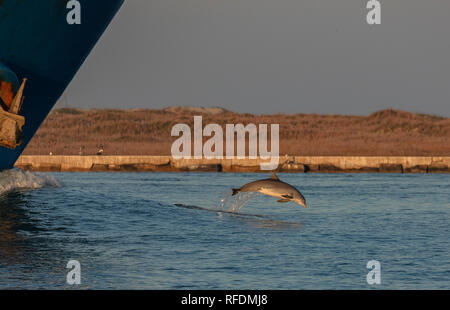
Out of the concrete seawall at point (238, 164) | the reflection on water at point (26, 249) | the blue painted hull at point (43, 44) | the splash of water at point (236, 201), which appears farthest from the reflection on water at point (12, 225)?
the concrete seawall at point (238, 164)

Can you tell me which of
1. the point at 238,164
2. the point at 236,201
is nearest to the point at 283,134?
the point at 238,164

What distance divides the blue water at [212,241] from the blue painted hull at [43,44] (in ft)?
10.3

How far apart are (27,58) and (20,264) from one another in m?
7.83

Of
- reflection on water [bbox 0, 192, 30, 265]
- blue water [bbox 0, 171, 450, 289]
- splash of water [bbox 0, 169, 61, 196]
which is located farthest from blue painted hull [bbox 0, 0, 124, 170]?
blue water [bbox 0, 171, 450, 289]

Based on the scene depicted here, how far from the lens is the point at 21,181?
2670 cm

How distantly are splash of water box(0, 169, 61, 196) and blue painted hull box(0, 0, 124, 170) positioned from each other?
557mm

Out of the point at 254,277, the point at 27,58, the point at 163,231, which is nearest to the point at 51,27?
the point at 27,58

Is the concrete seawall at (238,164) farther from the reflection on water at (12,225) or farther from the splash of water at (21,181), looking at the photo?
the reflection on water at (12,225)

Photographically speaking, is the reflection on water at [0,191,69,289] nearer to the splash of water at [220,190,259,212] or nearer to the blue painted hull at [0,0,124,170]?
the blue painted hull at [0,0,124,170]

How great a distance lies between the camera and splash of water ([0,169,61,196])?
24.8 metres

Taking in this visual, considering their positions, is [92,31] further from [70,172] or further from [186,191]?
[70,172]

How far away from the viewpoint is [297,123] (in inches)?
4131

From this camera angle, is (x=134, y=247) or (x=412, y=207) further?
(x=412, y=207)

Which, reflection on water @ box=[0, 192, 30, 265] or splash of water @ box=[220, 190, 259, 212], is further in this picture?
splash of water @ box=[220, 190, 259, 212]
